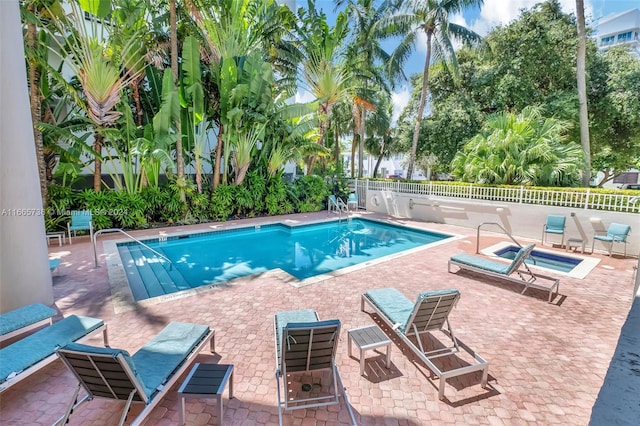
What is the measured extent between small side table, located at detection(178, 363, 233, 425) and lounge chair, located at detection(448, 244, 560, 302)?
6.02 meters

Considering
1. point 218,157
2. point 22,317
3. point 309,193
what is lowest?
→ point 22,317

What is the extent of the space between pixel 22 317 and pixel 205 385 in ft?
11.0

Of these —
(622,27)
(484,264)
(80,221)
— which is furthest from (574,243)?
(622,27)

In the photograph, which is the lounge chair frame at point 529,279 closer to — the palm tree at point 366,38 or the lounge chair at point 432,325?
the lounge chair at point 432,325

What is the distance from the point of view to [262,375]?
3836 millimetres

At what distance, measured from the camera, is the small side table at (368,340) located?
3.87 m

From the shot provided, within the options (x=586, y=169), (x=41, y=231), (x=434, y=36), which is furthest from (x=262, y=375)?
(x=434, y=36)

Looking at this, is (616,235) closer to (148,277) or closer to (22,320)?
(148,277)

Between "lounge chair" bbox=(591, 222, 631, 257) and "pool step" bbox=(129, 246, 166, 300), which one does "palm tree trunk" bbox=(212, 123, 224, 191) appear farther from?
"lounge chair" bbox=(591, 222, 631, 257)

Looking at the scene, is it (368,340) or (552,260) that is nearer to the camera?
(368,340)

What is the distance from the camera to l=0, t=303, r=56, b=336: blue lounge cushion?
407 centimetres

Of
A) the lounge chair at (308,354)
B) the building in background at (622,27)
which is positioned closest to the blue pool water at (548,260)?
the lounge chair at (308,354)

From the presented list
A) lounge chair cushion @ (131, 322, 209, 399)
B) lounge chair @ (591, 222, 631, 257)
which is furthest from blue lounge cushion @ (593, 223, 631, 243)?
lounge chair cushion @ (131, 322, 209, 399)

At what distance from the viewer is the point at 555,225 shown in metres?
10.2
